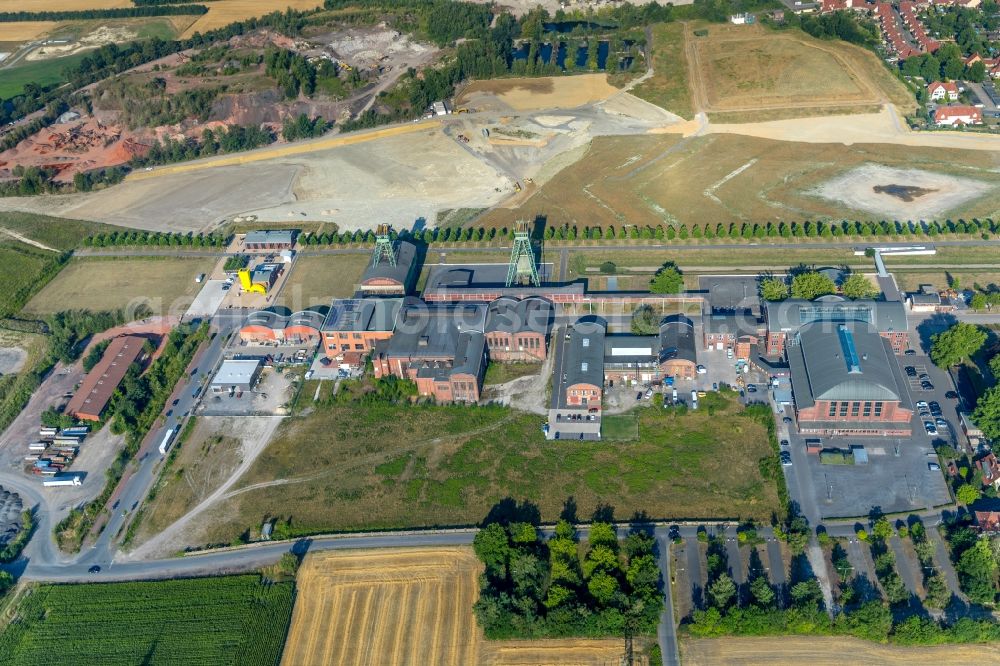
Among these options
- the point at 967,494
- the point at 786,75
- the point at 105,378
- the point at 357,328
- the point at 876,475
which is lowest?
the point at 105,378

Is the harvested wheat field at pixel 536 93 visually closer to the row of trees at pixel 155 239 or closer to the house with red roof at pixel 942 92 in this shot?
the house with red roof at pixel 942 92

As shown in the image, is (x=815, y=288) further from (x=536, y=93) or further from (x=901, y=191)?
(x=536, y=93)

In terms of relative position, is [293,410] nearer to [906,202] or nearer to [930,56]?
[906,202]

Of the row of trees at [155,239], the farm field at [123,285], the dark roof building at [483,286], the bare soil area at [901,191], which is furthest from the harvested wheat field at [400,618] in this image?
the bare soil area at [901,191]

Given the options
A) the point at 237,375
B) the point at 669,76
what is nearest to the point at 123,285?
the point at 237,375

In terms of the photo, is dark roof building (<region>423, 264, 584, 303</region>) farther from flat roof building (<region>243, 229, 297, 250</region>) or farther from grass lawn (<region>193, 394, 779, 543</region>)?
flat roof building (<region>243, 229, 297, 250</region>)
